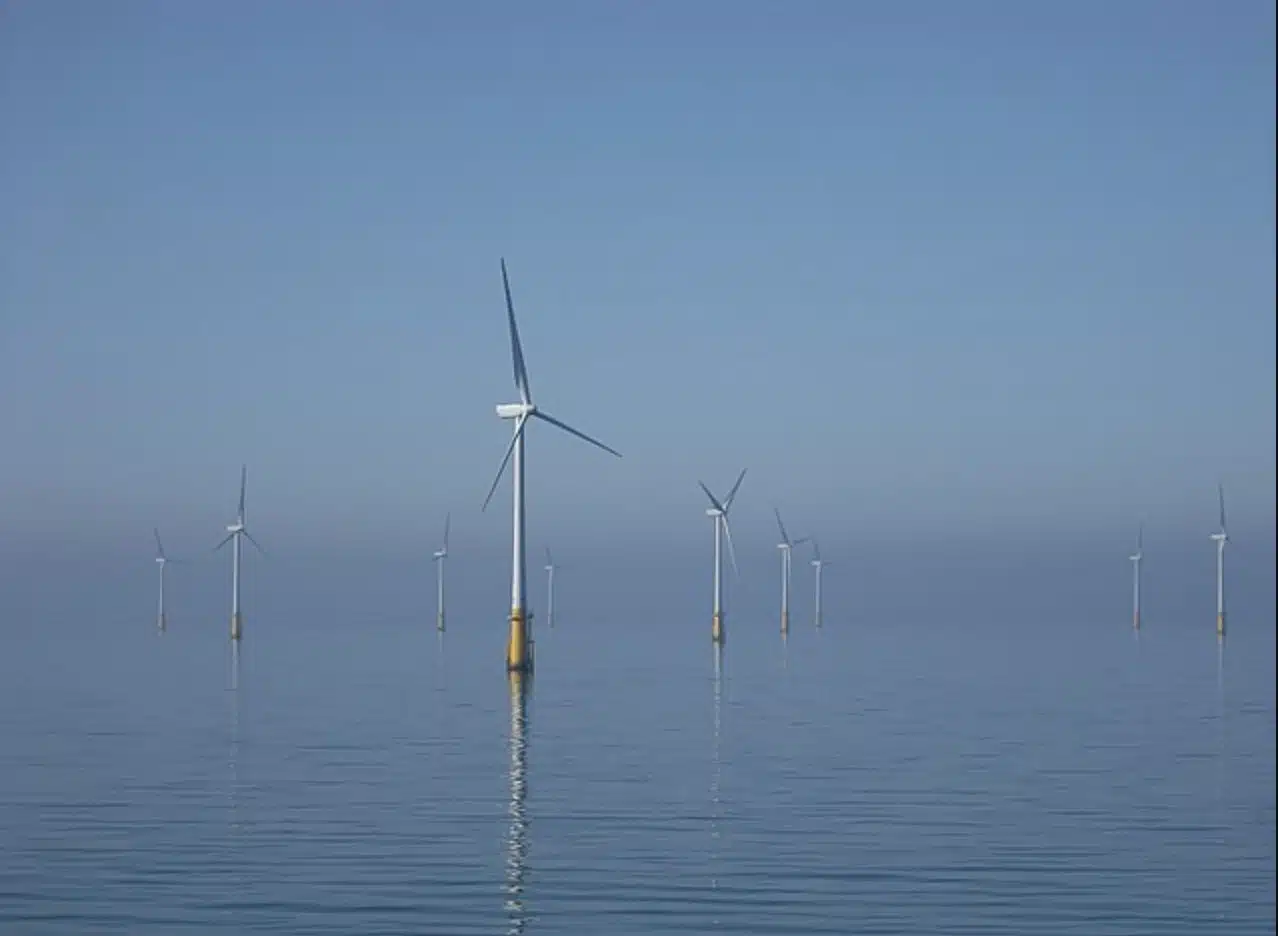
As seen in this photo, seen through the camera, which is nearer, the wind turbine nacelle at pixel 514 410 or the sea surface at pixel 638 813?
the sea surface at pixel 638 813

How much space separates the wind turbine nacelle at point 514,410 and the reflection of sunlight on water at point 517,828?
26.4 meters

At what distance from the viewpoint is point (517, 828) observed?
34875 millimetres

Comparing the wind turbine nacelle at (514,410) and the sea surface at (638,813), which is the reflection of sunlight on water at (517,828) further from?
the wind turbine nacelle at (514,410)

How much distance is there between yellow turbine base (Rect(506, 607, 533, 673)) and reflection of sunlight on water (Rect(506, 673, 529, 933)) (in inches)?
731

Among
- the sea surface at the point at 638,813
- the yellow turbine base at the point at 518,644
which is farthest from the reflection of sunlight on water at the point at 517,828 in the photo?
the yellow turbine base at the point at 518,644

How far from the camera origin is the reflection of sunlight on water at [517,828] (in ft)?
86.8

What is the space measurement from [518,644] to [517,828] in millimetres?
52489

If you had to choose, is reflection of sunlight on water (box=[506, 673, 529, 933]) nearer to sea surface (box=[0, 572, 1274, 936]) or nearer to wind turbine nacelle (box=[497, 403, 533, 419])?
sea surface (box=[0, 572, 1274, 936])

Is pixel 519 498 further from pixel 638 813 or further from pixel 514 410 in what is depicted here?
pixel 638 813

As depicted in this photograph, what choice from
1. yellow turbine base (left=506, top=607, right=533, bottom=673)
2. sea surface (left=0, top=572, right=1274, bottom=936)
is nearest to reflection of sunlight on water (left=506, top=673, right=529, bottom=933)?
sea surface (left=0, top=572, right=1274, bottom=936)

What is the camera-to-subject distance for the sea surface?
2645 cm

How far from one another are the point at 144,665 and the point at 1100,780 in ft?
287

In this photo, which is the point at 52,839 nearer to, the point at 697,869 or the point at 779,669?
the point at 697,869

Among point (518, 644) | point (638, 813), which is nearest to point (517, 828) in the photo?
point (638, 813)
